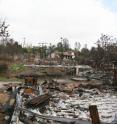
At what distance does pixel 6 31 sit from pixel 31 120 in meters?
34.6

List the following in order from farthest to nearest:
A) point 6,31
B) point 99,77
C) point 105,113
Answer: point 6,31
point 99,77
point 105,113

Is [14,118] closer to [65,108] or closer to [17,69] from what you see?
[65,108]

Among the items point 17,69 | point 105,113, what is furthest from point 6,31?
point 105,113

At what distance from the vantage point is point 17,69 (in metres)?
37.9

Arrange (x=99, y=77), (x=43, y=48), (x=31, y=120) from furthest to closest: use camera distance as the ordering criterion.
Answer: (x=43, y=48) < (x=99, y=77) < (x=31, y=120)

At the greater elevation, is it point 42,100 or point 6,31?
point 6,31

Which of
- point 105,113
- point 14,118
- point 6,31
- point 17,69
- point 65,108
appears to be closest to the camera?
point 14,118

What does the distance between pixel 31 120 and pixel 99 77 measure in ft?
78.9

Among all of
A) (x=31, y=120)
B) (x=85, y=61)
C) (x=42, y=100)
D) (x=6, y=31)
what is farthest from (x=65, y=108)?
(x=85, y=61)

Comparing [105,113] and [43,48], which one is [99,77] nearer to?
[105,113]

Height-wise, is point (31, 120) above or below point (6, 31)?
below

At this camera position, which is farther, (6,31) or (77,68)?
(6,31)

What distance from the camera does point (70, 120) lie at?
32.9 ft

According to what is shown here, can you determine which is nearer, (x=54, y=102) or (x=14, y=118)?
(x=14, y=118)
